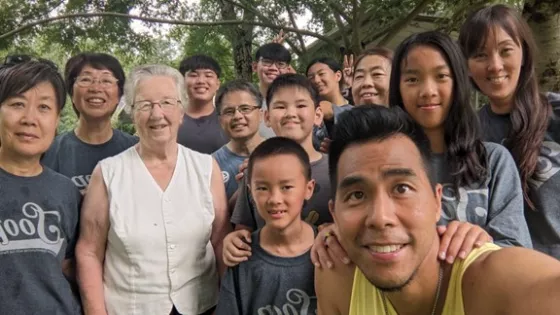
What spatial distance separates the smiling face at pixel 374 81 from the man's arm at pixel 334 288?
5.65ft

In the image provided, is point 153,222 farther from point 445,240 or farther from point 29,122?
point 445,240

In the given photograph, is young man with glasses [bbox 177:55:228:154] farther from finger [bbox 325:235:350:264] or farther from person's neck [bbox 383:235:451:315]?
person's neck [bbox 383:235:451:315]

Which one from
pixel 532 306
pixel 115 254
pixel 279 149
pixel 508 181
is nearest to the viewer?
pixel 532 306

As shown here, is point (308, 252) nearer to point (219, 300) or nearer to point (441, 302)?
point (219, 300)

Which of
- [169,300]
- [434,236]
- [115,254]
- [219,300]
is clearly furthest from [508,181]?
[115,254]

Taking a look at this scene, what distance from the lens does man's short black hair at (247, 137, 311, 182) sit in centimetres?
304

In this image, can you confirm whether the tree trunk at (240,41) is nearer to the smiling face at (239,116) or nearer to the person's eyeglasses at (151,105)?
the smiling face at (239,116)

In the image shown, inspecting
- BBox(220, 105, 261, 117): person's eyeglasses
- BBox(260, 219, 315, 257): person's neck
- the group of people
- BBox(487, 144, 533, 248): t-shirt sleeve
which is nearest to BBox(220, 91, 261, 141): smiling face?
BBox(220, 105, 261, 117): person's eyeglasses

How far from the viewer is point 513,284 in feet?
5.49

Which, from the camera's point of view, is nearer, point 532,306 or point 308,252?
point 532,306

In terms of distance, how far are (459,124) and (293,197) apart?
3.17ft

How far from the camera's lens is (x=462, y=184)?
246 cm

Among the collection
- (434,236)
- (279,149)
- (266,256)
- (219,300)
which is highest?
(279,149)

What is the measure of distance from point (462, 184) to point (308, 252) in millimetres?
886
